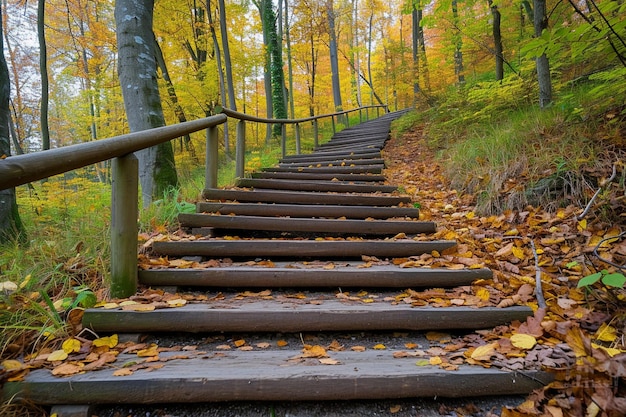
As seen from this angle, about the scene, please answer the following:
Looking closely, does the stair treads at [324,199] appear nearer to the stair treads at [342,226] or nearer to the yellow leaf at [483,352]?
the stair treads at [342,226]

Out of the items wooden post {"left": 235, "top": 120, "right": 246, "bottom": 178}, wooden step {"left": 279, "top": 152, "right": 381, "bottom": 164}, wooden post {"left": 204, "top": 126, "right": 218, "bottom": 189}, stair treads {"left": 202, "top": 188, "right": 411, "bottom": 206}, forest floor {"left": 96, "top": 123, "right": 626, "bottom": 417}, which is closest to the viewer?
forest floor {"left": 96, "top": 123, "right": 626, "bottom": 417}

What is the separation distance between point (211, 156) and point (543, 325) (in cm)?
325

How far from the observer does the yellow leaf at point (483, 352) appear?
1.55 meters

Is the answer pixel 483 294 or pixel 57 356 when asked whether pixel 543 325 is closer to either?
pixel 483 294

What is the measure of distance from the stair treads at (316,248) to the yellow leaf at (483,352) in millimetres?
1164

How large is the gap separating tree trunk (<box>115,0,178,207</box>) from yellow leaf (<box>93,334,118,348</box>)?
2.68 m

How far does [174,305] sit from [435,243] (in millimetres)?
2091

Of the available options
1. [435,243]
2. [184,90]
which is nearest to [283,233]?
[435,243]

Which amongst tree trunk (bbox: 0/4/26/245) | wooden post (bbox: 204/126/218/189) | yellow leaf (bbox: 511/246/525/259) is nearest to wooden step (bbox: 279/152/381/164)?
wooden post (bbox: 204/126/218/189)

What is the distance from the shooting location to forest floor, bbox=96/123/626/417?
1322 mm

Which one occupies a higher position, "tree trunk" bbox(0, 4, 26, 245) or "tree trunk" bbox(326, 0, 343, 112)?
"tree trunk" bbox(326, 0, 343, 112)

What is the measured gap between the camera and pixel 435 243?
9.00 ft

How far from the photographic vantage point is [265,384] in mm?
1406

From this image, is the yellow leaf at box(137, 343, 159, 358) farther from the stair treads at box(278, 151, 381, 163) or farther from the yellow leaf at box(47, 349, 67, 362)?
the stair treads at box(278, 151, 381, 163)
